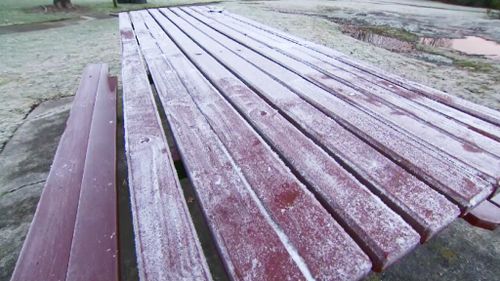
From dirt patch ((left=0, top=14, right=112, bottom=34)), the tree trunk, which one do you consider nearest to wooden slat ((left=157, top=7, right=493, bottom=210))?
dirt patch ((left=0, top=14, right=112, bottom=34))

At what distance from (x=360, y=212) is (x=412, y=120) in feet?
1.65

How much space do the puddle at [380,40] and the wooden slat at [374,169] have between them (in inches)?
142

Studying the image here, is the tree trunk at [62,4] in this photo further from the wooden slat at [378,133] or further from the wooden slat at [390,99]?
the wooden slat at [378,133]

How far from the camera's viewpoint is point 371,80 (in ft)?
4.24

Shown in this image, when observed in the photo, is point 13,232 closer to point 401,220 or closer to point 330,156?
point 330,156

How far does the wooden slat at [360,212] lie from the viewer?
20.6 inches

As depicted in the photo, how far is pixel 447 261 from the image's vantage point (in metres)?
1.11

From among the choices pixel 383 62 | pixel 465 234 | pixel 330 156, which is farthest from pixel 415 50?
pixel 330 156

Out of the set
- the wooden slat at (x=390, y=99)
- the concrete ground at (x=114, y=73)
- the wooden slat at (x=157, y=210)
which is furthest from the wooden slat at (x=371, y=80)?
the wooden slat at (x=157, y=210)

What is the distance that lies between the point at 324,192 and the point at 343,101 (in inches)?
21.7

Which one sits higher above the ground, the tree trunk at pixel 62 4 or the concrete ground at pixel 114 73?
the tree trunk at pixel 62 4

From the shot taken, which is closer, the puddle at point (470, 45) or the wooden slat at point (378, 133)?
the wooden slat at point (378, 133)

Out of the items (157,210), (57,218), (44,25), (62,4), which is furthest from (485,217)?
(62,4)

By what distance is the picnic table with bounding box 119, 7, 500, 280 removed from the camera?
1.73 ft
